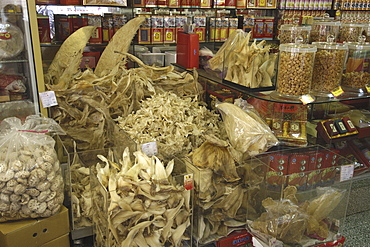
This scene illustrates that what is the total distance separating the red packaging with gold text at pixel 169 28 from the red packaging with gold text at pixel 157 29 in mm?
55

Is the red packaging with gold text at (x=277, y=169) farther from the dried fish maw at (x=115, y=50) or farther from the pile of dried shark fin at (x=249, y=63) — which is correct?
the dried fish maw at (x=115, y=50)

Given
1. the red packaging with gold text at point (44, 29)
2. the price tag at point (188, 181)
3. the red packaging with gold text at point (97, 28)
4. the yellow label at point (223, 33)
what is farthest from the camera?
the yellow label at point (223, 33)

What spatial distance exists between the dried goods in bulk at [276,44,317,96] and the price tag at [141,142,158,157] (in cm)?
81

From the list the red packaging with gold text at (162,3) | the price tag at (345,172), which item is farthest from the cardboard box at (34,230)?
the red packaging with gold text at (162,3)

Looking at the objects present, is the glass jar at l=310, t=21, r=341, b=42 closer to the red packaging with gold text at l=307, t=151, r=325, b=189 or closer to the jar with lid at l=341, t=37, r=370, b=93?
the jar with lid at l=341, t=37, r=370, b=93

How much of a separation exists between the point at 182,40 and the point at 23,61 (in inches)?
48.2

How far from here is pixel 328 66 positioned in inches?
81.9

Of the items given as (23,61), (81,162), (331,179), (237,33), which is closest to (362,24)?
(237,33)

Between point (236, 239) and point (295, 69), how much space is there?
1051mm

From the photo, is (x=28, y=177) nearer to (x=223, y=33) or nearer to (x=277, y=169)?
(x=277, y=169)

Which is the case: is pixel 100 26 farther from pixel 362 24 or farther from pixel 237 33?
pixel 362 24

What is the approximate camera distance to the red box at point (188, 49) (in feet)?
9.21

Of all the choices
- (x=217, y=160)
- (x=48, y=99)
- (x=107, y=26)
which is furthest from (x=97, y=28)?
(x=217, y=160)

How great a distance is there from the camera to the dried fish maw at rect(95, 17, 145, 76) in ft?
8.95
